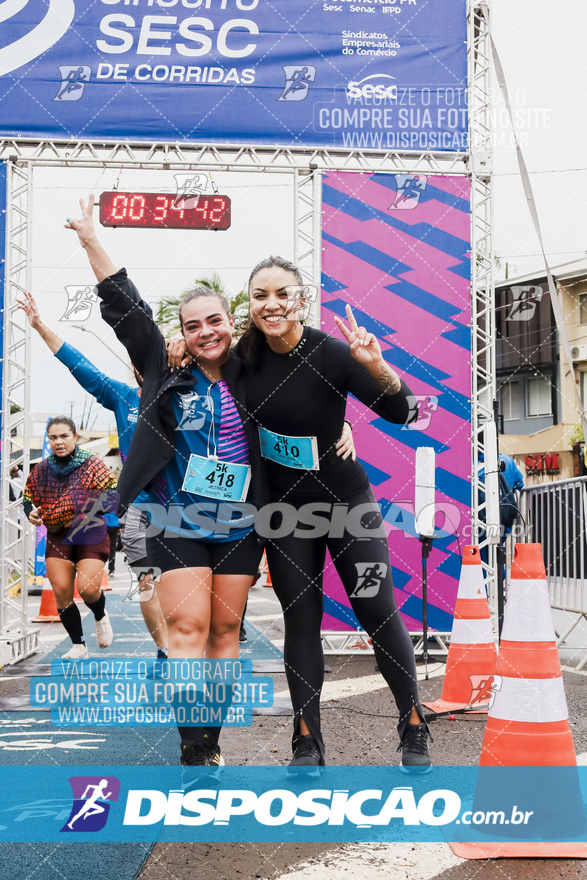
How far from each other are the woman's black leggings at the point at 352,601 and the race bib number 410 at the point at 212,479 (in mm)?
318

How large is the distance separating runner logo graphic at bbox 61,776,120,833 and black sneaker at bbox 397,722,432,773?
1066 millimetres

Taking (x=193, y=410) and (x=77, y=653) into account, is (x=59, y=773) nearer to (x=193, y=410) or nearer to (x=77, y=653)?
(x=193, y=410)

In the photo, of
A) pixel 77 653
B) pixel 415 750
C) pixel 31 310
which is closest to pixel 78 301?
pixel 31 310

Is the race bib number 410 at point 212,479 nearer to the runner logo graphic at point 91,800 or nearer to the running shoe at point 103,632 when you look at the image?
the runner logo graphic at point 91,800

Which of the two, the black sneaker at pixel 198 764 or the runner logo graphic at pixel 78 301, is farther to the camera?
the runner logo graphic at pixel 78 301

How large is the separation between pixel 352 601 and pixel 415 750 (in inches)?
23.7

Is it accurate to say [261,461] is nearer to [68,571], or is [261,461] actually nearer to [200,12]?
[68,571]

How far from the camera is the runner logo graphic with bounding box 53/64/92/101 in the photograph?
656 cm

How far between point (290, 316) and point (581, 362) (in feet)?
78.6

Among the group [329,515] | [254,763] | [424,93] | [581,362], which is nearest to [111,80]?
[424,93]

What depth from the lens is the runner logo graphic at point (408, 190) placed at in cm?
674

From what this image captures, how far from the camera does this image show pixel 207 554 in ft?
9.71

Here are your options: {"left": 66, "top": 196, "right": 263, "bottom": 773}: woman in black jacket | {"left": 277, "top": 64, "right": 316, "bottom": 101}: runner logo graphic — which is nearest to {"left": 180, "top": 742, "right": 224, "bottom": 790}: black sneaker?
{"left": 66, "top": 196, "right": 263, "bottom": 773}: woman in black jacket

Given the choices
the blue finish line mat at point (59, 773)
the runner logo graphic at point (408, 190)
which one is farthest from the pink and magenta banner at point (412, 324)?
the blue finish line mat at point (59, 773)
